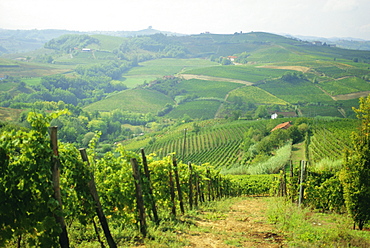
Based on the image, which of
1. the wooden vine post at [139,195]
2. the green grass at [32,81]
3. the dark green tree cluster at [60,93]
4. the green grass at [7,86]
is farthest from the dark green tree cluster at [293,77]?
the wooden vine post at [139,195]

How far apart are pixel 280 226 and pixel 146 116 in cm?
12784

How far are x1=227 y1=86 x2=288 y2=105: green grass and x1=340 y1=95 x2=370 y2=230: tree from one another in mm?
124249

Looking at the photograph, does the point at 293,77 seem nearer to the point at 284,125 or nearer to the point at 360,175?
the point at 284,125

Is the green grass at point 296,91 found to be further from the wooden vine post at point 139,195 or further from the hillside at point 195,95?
the wooden vine post at point 139,195

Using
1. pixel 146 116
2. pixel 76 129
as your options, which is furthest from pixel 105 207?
pixel 146 116

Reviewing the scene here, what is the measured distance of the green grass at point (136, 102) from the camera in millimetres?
146750

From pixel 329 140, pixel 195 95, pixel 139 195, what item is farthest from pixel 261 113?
pixel 139 195

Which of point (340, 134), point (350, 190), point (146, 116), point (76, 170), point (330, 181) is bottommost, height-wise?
point (146, 116)

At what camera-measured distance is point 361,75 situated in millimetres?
148875

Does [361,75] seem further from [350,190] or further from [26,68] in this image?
[26,68]

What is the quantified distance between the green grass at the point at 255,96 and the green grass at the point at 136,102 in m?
34.3

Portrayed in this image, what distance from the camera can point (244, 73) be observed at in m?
180

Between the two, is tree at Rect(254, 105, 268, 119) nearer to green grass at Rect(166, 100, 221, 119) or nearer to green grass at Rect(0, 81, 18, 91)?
green grass at Rect(166, 100, 221, 119)

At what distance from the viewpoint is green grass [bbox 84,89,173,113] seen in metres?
147
